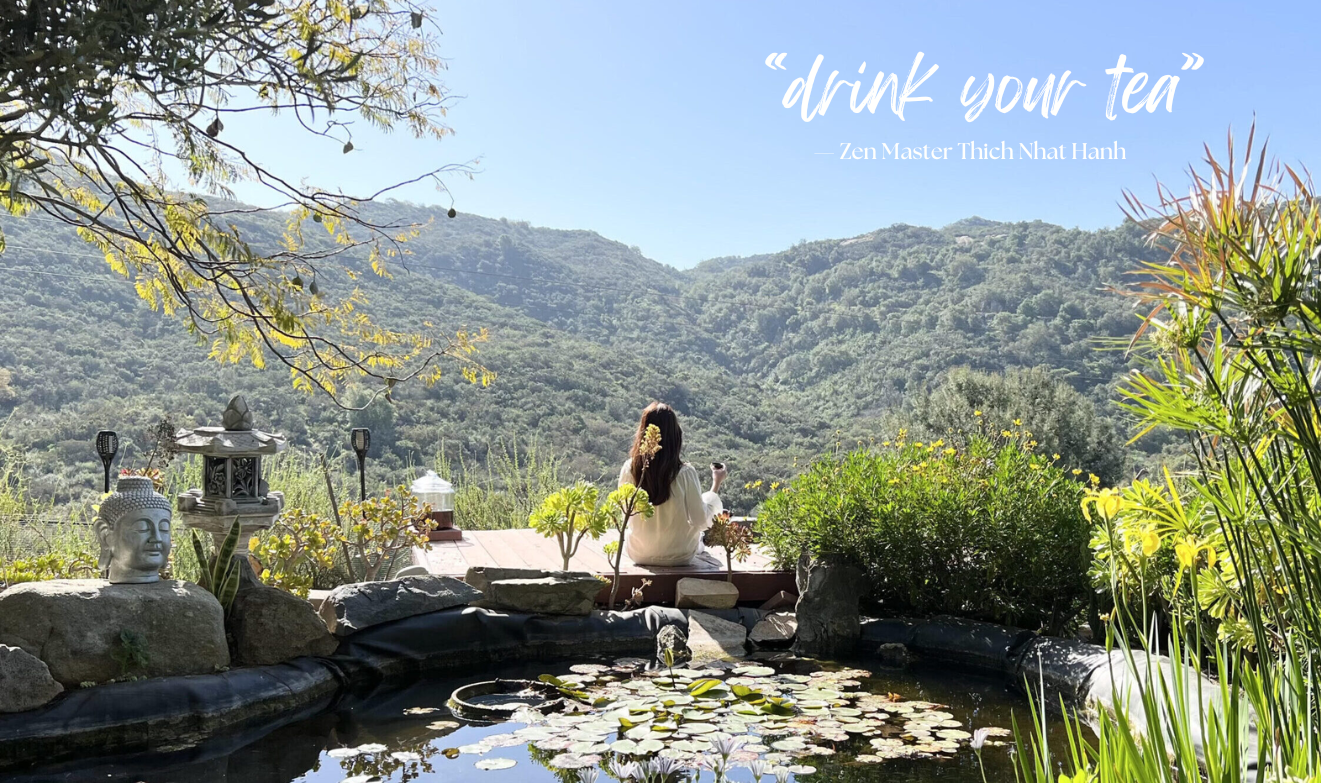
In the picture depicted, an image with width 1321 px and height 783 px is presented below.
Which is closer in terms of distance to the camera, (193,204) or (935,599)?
(193,204)

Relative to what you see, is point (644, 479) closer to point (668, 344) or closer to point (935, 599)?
point (935, 599)

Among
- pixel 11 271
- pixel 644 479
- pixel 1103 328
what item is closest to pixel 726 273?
pixel 1103 328

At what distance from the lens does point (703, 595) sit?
6.25 meters

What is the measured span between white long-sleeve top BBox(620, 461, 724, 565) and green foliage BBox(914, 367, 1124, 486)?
433 inches

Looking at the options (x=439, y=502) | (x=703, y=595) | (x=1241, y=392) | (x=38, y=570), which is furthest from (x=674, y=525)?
(x=1241, y=392)

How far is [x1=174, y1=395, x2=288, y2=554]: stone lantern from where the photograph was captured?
5285mm

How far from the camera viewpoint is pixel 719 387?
3075 cm

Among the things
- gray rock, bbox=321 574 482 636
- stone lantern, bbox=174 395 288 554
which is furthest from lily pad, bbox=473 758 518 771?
stone lantern, bbox=174 395 288 554

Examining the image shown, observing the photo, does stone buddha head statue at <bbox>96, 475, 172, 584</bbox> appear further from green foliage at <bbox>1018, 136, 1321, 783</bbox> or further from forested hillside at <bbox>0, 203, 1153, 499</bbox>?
forested hillside at <bbox>0, 203, 1153, 499</bbox>

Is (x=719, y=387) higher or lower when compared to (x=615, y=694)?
higher

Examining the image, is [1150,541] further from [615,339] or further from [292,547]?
[615,339]

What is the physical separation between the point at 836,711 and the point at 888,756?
531 mm

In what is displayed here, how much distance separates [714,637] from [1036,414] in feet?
44.2

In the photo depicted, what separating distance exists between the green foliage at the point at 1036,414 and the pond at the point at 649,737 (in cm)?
1285
